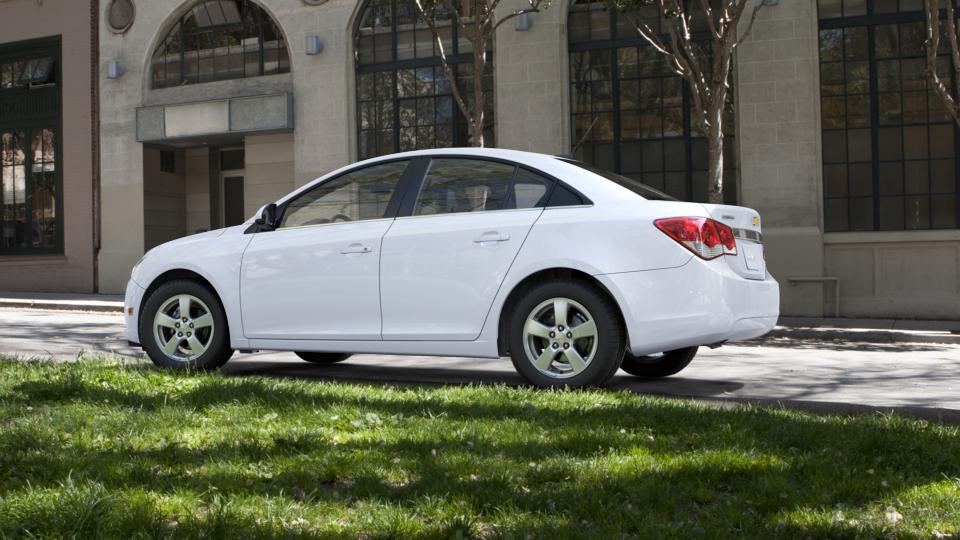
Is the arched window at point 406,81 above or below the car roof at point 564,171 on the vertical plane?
above

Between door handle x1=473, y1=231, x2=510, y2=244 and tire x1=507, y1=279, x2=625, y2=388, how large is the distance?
1.25 ft

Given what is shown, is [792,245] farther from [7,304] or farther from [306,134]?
[7,304]

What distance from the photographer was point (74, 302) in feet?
64.3

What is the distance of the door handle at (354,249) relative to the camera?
23.3 ft

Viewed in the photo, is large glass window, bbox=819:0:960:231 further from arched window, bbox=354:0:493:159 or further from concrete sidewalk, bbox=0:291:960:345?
arched window, bbox=354:0:493:159

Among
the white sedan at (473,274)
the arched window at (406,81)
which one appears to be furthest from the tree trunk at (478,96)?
the white sedan at (473,274)

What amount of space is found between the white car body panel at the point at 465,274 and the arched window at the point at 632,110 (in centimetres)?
1143

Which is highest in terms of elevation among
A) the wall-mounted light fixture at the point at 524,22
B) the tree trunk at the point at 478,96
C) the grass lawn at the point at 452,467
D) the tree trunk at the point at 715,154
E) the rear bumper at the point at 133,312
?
the wall-mounted light fixture at the point at 524,22

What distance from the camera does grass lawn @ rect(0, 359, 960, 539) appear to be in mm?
3293

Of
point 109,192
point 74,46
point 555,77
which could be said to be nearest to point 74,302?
point 109,192

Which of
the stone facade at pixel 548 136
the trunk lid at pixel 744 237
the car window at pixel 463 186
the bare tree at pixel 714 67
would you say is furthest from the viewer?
the stone facade at pixel 548 136

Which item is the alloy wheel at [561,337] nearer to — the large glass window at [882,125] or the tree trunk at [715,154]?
the tree trunk at [715,154]

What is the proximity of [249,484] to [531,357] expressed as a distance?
3064 millimetres

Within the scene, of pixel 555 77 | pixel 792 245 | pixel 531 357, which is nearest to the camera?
pixel 531 357
